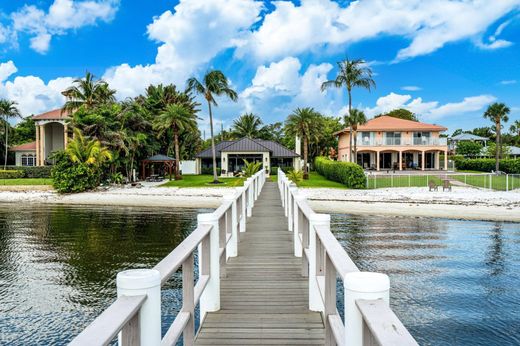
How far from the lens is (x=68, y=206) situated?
100ft

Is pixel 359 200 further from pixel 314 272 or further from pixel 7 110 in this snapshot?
pixel 7 110

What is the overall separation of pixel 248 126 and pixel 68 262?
5605cm

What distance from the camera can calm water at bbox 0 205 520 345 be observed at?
28.7 feet

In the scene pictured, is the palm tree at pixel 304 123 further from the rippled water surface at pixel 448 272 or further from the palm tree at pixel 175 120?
the rippled water surface at pixel 448 272

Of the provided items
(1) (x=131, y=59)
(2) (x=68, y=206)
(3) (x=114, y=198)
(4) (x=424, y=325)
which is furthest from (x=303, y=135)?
(4) (x=424, y=325)

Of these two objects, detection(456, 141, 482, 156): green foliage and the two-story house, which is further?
detection(456, 141, 482, 156): green foliage

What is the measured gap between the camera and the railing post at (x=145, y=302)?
2.23 metres

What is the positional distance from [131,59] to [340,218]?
48.3 m

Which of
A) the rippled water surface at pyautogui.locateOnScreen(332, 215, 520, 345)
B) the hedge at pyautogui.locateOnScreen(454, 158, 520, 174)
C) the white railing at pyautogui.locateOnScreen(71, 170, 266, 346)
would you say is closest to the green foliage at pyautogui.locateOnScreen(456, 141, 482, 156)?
the hedge at pyautogui.locateOnScreen(454, 158, 520, 174)

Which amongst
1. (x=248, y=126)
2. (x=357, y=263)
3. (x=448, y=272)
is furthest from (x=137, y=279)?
(x=248, y=126)

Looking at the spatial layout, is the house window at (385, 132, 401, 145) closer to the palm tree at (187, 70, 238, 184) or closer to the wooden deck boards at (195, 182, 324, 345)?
the palm tree at (187, 70, 238, 184)

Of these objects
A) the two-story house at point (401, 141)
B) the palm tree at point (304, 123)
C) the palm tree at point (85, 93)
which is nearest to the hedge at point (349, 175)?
the palm tree at point (304, 123)

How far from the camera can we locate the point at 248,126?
226 ft

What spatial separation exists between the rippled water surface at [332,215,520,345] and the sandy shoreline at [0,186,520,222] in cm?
380
